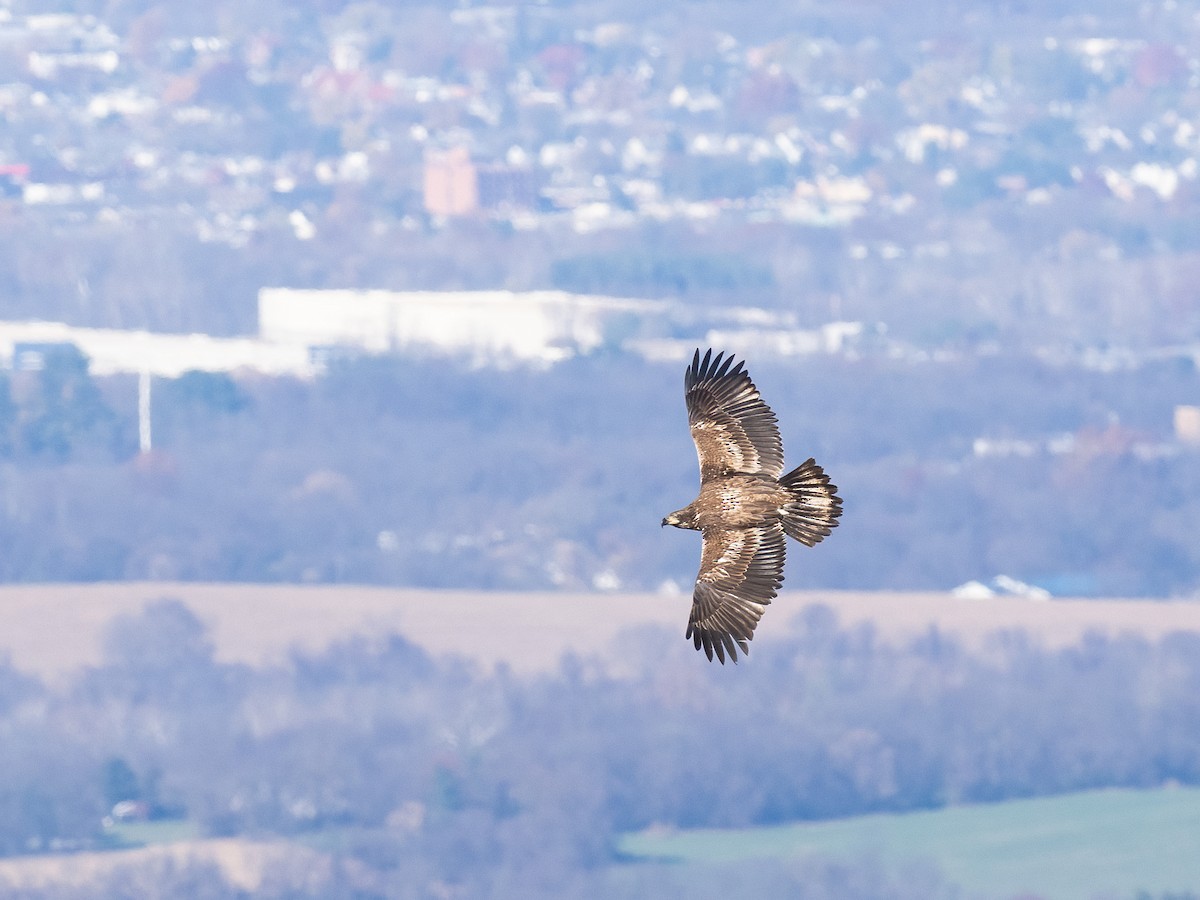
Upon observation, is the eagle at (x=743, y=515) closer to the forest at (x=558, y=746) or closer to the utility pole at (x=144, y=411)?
the forest at (x=558, y=746)

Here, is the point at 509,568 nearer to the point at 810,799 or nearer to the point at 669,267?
the point at 810,799

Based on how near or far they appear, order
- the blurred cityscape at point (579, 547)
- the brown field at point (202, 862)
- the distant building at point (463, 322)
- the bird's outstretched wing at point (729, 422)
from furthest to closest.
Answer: the distant building at point (463, 322) → the blurred cityscape at point (579, 547) → the brown field at point (202, 862) → the bird's outstretched wing at point (729, 422)

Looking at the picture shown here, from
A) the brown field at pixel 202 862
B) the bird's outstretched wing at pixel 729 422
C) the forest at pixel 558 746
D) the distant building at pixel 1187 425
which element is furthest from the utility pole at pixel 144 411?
the bird's outstretched wing at pixel 729 422

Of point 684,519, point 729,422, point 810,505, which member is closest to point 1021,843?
point 729,422

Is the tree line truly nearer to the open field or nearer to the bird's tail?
the open field

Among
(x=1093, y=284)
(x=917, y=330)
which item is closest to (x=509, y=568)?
(x=917, y=330)

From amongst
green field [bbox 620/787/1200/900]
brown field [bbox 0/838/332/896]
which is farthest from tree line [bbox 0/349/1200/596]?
brown field [bbox 0/838/332/896]

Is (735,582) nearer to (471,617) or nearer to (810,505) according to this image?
(810,505)
